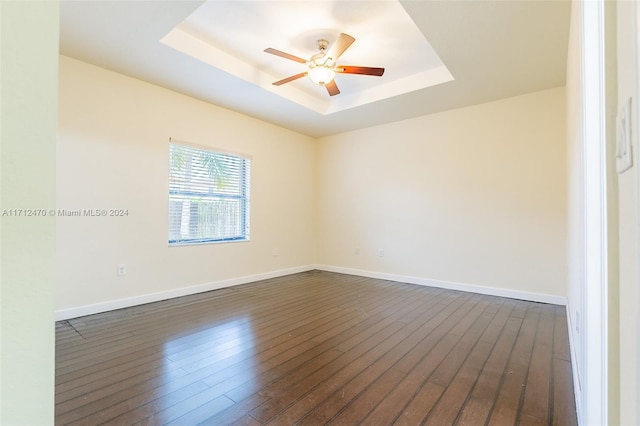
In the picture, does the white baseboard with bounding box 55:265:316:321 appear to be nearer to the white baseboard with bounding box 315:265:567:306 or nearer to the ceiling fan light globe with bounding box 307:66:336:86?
the white baseboard with bounding box 315:265:567:306

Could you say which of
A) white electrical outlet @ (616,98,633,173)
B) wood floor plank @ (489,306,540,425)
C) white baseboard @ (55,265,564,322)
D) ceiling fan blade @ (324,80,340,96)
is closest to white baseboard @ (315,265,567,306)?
white baseboard @ (55,265,564,322)

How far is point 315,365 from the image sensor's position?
200 centimetres

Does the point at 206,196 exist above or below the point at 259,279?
above

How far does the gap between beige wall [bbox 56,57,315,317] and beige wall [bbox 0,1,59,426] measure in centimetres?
292

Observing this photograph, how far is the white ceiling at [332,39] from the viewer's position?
225 centimetres

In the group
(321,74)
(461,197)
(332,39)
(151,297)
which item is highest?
(332,39)

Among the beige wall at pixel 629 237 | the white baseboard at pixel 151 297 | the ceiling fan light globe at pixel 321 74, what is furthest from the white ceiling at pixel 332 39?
the white baseboard at pixel 151 297

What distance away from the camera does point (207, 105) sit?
396cm

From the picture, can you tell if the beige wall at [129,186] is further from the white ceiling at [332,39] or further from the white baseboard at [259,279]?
the white ceiling at [332,39]

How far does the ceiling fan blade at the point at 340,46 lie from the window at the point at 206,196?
2111 millimetres

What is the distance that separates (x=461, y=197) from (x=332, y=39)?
8.80 ft

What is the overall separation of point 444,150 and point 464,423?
3566 mm

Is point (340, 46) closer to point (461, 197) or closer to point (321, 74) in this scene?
point (321, 74)

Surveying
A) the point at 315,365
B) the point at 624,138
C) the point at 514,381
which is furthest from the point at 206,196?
the point at 624,138
